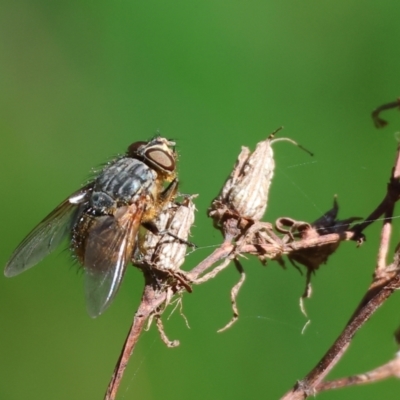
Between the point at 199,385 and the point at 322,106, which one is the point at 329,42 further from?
the point at 199,385

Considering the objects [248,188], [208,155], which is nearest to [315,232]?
[248,188]

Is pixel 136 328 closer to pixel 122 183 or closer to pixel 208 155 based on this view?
pixel 122 183

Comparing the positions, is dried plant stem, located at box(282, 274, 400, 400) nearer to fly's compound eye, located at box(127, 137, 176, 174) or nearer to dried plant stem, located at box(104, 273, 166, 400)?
dried plant stem, located at box(104, 273, 166, 400)

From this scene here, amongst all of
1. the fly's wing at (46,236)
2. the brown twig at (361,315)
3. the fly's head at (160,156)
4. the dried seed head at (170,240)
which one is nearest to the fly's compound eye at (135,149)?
the fly's head at (160,156)

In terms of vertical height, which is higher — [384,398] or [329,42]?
[329,42]

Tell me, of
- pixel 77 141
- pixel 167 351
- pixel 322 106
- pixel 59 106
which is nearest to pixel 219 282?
pixel 167 351

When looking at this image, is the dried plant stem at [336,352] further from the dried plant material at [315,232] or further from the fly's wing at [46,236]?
the fly's wing at [46,236]
